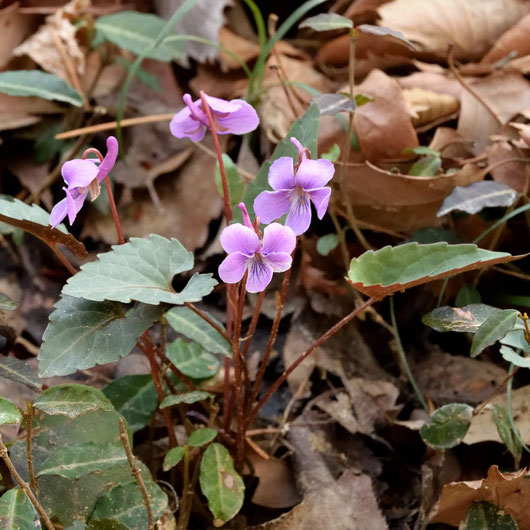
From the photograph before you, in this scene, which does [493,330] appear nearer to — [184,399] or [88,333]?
[184,399]

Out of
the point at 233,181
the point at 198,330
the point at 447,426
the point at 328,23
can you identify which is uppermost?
the point at 328,23

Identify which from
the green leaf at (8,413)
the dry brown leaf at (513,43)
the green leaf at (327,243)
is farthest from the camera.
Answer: the dry brown leaf at (513,43)

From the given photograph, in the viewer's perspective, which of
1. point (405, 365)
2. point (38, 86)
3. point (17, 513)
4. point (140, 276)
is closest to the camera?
point (17, 513)

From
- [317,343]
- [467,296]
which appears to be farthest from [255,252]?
[467,296]

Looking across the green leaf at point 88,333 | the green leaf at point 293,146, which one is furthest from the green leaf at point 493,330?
the green leaf at point 88,333

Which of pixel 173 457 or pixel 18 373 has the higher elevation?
pixel 18 373

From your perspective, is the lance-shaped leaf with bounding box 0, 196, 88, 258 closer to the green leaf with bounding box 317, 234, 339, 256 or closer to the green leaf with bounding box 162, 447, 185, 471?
the green leaf with bounding box 162, 447, 185, 471

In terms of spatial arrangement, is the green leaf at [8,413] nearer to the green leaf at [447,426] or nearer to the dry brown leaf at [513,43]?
the green leaf at [447,426]
